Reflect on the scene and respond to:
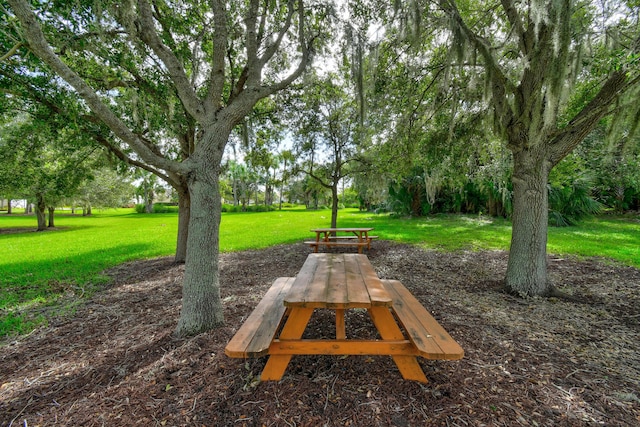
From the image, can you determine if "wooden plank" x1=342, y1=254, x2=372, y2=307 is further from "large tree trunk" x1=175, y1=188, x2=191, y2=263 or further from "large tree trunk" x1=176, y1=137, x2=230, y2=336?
"large tree trunk" x1=175, y1=188, x2=191, y2=263

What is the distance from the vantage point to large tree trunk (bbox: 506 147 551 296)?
3760mm

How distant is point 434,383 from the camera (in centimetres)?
192

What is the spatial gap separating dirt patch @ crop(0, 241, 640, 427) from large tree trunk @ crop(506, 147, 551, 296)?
32 cm

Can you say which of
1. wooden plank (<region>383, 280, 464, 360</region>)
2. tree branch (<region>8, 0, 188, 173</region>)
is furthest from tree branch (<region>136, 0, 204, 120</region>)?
wooden plank (<region>383, 280, 464, 360</region>)

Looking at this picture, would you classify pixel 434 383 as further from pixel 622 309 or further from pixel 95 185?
pixel 95 185

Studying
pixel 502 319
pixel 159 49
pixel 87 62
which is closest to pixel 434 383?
pixel 502 319

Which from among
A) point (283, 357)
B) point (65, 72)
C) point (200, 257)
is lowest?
point (283, 357)

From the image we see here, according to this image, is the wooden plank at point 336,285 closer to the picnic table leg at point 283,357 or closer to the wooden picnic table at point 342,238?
the picnic table leg at point 283,357

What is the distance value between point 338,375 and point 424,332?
30.2 inches

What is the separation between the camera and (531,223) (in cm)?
384

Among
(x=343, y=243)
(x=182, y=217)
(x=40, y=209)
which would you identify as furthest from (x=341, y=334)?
(x=40, y=209)

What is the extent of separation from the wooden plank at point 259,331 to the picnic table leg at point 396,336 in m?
0.83

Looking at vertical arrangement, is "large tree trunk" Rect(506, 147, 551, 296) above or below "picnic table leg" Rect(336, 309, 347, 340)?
above

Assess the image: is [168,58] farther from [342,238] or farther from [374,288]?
[342,238]
